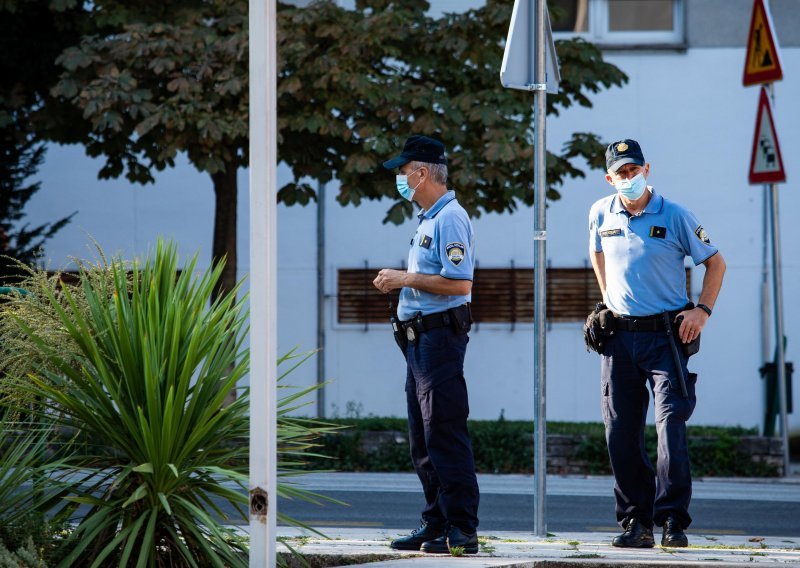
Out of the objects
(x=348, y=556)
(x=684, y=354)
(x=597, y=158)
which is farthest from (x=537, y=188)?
(x=597, y=158)

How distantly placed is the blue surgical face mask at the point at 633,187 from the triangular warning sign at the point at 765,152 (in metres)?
5.74

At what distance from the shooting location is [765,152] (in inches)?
444

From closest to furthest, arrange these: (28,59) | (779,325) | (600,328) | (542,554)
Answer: (542,554) → (600,328) → (779,325) → (28,59)

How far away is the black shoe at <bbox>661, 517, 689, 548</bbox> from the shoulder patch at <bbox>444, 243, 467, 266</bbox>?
1475 mm

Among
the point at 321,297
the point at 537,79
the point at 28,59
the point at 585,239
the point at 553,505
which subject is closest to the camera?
the point at 537,79

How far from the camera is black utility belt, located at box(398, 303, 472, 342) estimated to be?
5418mm

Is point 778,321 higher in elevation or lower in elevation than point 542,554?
higher

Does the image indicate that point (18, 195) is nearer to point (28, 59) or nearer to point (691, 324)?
point (28, 59)

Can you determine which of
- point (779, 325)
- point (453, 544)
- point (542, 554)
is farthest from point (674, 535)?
point (779, 325)

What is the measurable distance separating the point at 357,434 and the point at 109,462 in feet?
23.9

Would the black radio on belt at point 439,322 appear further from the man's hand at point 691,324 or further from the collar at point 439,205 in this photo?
the man's hand at point 691,324

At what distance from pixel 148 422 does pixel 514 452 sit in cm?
754

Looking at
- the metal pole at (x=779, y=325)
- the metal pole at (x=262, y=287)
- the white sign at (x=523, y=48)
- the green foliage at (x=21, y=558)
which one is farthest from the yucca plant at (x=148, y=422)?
the metal pole at (x=779, y=325)

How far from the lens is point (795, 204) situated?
46.8 ft
